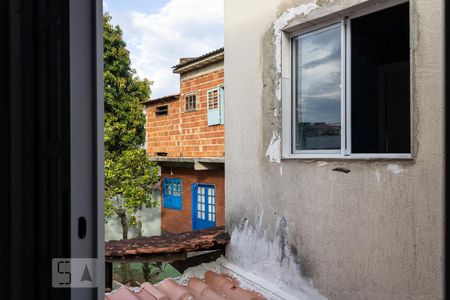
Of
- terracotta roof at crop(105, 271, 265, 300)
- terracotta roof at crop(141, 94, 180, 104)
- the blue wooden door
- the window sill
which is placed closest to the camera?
the window sill

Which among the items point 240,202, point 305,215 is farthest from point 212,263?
point 305,215

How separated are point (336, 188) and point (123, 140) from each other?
32.0 ft

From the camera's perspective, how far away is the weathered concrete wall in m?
2.54

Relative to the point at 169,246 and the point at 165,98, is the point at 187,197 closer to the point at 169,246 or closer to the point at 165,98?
the point at 165,98

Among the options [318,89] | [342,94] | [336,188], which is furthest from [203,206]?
[342,94]

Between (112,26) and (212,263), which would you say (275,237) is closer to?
(212,263)

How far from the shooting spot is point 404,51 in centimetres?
440

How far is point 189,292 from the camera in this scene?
3.56m

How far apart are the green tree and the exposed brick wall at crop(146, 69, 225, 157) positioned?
0.49 metres

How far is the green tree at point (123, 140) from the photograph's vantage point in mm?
11734

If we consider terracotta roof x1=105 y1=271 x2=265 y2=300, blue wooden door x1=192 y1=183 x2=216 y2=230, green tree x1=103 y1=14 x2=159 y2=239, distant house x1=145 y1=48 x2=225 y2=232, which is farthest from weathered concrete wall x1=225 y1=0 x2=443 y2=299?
green tree x1=103 y1=14 x2=159 y2=239

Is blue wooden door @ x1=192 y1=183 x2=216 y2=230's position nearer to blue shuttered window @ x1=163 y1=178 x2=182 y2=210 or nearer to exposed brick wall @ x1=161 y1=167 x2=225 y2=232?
exposed brick wall @ x1=161 y1=167 x2=225 y2=232

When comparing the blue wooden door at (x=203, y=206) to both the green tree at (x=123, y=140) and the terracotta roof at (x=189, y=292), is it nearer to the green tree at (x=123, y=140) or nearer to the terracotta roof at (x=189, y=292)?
the green tree at (x=123, y=140)
